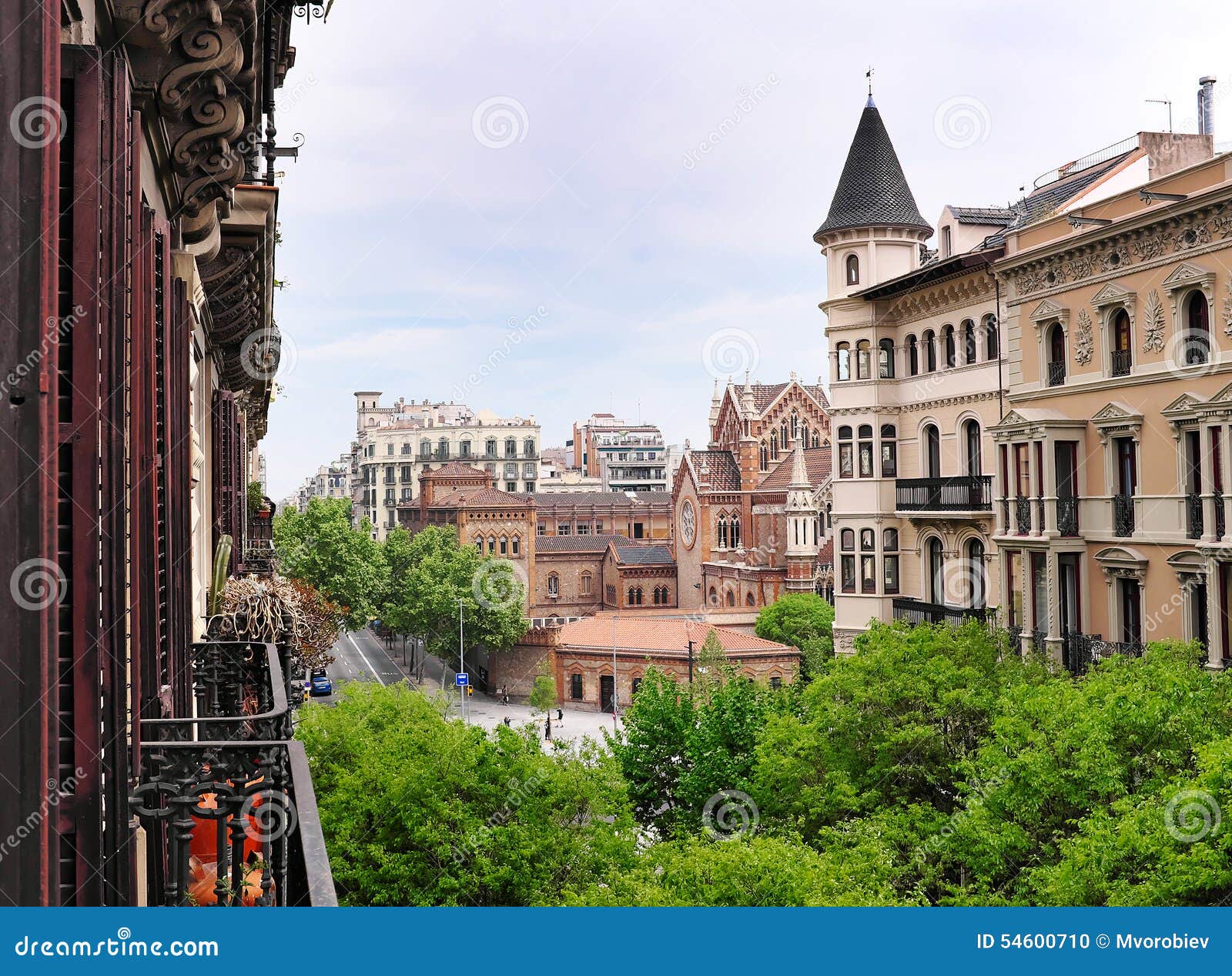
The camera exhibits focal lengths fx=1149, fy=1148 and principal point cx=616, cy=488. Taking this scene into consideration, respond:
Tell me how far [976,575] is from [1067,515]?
435 centimetres

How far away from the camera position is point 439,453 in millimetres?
133125

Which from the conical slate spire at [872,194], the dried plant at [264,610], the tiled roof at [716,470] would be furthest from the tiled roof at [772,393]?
the dried plant at [264,610]

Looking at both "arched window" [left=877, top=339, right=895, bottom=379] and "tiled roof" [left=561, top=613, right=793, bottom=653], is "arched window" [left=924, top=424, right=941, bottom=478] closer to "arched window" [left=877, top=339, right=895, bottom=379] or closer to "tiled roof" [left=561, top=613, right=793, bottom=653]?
"arched window" [left=877, top=339, right=895, bottom=379]

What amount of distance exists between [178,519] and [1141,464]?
19.7m

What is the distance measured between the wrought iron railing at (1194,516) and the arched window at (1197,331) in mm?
2471

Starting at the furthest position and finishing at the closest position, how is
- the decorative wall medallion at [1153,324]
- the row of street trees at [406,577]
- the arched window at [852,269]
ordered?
1. the row of street trees at [406,577]
2. the arched window at [852,269]
3. the decorative wall medallion at [1153,324]

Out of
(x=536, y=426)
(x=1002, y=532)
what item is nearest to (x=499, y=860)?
(x=1002, y=532)

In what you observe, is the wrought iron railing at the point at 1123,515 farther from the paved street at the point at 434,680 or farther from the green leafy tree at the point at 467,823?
the paved street at the point at 434,680

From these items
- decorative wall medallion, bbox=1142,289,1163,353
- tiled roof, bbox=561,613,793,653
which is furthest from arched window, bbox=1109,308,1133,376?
tiled roof, bbox=561,613,793,653

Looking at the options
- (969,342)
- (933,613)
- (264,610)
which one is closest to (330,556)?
(933,613)

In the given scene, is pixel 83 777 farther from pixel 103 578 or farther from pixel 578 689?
pixel 578 689

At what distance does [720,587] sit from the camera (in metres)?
88.4

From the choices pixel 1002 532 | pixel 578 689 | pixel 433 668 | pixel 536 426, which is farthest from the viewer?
pixel 536 426

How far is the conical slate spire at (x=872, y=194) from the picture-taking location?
32844mm
